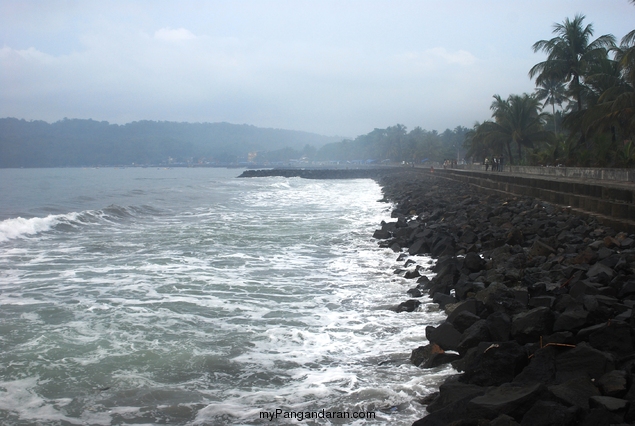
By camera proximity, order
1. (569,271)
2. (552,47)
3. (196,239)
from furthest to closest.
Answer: (552,47), (196,239), (569,271)

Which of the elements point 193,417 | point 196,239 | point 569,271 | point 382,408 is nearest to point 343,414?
point 382,408

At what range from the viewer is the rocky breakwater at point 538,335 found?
314cm

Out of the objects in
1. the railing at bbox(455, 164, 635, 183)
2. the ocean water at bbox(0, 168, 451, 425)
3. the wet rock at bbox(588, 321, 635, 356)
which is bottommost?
the ocean water at bbox(0, 168, 451, 425)

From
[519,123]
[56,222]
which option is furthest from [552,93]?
[56,222]

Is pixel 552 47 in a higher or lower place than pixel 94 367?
higher

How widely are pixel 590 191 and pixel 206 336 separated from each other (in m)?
10.1

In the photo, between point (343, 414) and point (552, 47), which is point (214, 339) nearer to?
point (343, 414)

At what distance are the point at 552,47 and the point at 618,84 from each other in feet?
13.4

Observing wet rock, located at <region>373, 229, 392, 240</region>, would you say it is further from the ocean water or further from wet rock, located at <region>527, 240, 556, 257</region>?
wet rock, located at <region>527, 240, 556, 257</region>

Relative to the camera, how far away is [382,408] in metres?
3.94

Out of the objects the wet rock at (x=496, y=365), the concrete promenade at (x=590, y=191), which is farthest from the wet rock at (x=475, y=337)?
the concrete promenade at (x=590, y=191)

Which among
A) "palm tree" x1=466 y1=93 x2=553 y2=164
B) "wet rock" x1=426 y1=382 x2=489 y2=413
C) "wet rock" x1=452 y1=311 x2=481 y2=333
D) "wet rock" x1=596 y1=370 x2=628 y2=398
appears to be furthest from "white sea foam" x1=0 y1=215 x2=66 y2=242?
"palm tree" x1=466 y1=93 x2=553 y2=164

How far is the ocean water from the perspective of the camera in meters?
4.07

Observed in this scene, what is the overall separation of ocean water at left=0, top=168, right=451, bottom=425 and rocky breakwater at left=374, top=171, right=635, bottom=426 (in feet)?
1.19
